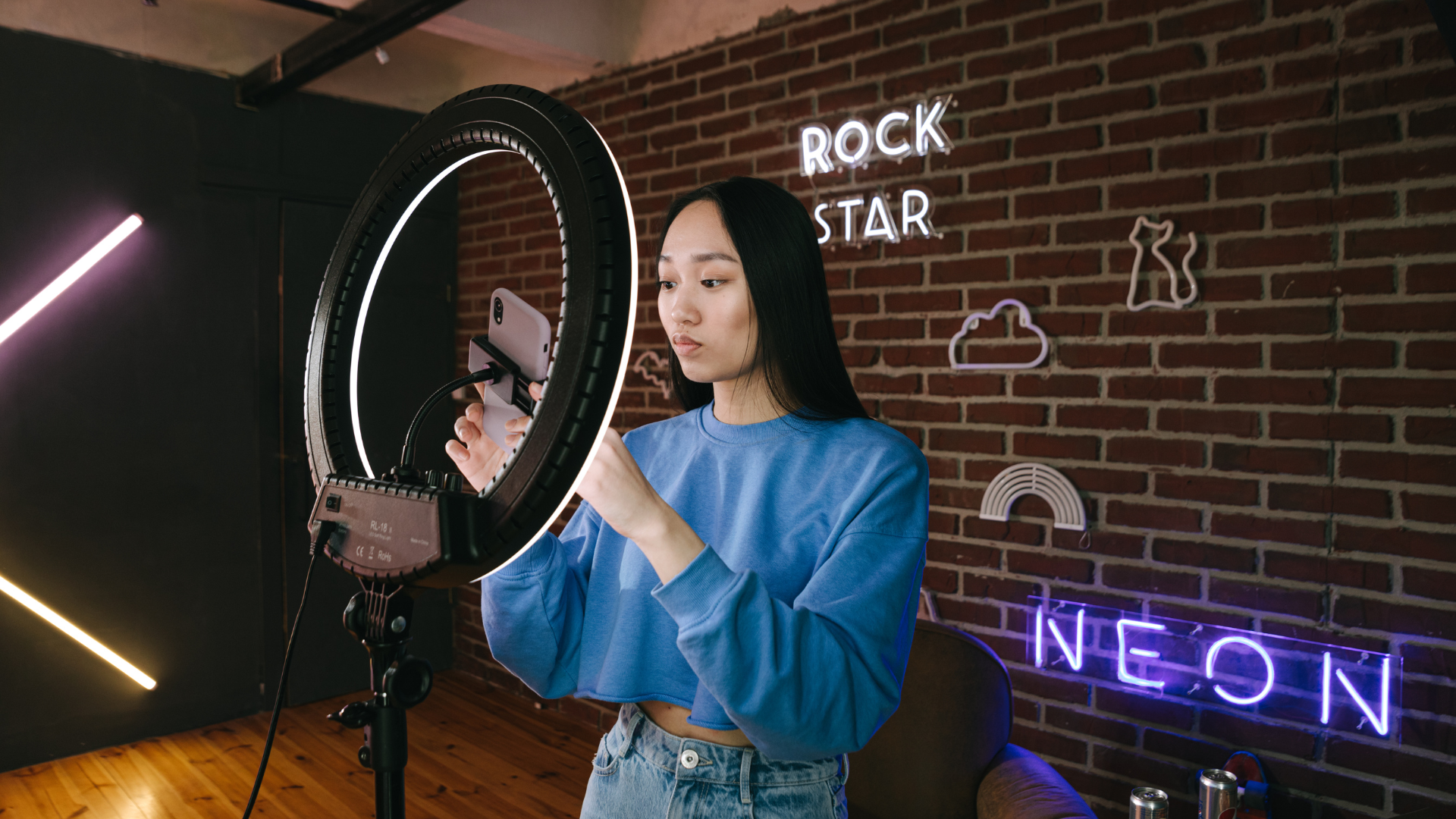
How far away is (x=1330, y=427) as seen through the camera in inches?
72.0

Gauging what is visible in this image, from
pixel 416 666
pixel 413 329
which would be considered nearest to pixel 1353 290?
pixel 416 666

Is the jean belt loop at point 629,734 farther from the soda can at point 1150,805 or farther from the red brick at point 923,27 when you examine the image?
the red brick at point 923,27

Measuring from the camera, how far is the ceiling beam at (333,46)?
8.80ft

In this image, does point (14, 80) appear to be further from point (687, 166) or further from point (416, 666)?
point (416, 666)

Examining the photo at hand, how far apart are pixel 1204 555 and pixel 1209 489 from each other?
0.16 m

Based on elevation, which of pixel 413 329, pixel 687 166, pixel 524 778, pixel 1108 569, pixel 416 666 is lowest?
pixel 524 778

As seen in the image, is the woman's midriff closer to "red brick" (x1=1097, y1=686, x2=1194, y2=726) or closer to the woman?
the woman

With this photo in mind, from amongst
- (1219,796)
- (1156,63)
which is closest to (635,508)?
(1219,796)

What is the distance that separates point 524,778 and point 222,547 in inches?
64.4

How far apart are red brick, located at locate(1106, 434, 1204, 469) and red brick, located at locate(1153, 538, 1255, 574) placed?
7.4 inches

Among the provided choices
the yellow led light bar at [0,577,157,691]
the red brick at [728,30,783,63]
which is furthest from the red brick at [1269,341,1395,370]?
the yellow led light bar at [0,577,157,691]

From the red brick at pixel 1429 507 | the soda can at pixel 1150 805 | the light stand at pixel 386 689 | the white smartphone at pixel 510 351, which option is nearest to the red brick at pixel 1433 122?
the red brick at pixel 1429 507

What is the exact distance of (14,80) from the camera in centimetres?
302

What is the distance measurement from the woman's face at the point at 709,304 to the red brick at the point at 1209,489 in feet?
4.94
